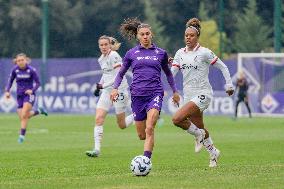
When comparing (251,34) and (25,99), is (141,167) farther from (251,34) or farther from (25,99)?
(251,34)

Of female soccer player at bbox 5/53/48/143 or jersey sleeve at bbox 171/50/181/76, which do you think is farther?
female soccer player at bbox 5/53/48/143

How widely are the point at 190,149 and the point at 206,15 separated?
173 feet

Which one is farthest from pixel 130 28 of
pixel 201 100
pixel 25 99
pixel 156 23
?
pixel 156 23

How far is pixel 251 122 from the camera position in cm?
3722

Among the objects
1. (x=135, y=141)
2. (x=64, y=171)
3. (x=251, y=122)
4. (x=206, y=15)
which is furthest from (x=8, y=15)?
(x=64, y=171)

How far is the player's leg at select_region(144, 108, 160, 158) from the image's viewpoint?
1466 centimetres

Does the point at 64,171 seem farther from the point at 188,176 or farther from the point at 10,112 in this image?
the point at 10,112

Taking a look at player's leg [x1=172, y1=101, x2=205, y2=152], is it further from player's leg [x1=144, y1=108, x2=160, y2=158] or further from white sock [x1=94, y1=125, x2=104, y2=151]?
white sock [x1=94, y1=125, x2=104, y2=151]

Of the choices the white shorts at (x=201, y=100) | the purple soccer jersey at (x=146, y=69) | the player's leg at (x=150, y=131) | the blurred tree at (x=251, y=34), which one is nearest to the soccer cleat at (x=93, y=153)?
the white shorts at (x=201, y=100)

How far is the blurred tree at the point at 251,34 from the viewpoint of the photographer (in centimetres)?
7750

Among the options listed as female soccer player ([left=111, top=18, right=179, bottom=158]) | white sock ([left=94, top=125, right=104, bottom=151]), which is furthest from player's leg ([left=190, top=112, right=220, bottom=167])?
white sock ([left=94, top=125, right=104, bottom=151])

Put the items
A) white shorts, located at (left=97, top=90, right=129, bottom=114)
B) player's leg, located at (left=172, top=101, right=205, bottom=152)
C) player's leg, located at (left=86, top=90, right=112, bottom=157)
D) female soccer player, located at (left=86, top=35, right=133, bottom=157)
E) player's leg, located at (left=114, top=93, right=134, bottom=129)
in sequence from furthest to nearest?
player's leg, located at (left=114, top=93, right=134, bottom=129)
white shorts, located at (left=97, top=90, right=129, bottom=114)
female soccer player, located at (left=86, top=35, right=133, bottom=157)
player's leg, located at (left=86, top=90, right=112, bottom=157)
player's leg, located at (left=172, top=101, right=205, bottom=152)

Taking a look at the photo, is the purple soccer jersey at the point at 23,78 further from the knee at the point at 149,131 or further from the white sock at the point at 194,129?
the knee at the point at 149,131

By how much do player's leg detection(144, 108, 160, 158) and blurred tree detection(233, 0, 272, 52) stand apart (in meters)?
60.5
